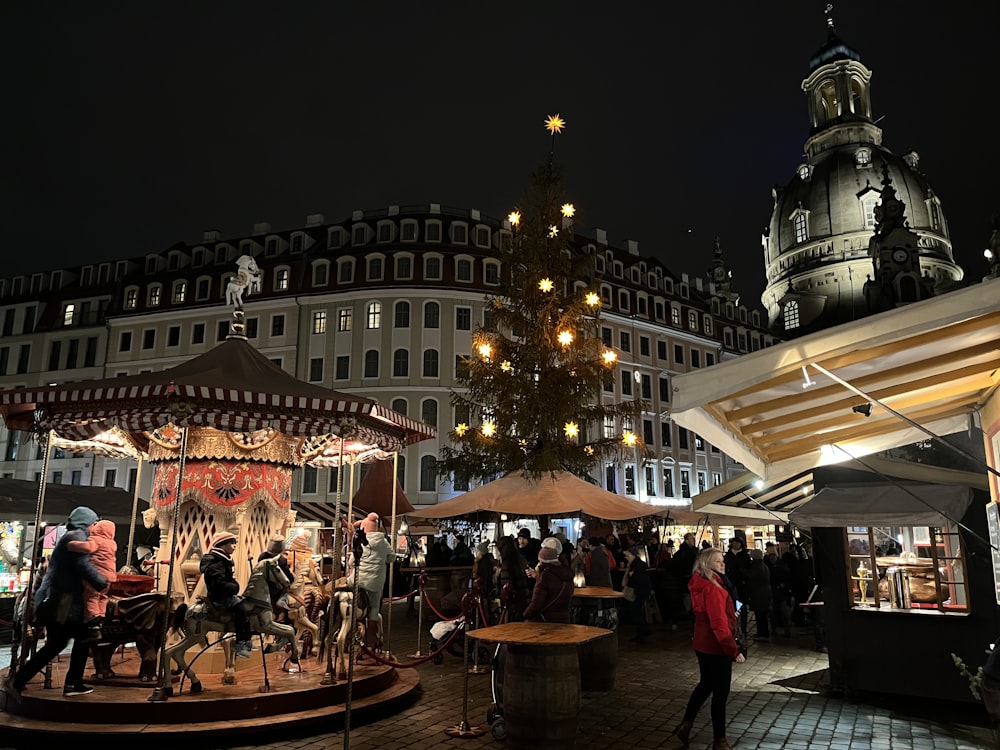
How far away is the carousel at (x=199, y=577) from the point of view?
297 inches

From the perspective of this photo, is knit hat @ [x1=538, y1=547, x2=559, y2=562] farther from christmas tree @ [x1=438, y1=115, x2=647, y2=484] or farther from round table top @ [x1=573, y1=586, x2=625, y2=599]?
christmas tree @ [x1=438, y1=115, x2=647, y2=484]

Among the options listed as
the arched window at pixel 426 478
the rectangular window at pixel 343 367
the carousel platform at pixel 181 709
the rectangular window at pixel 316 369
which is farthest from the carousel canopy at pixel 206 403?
the rectangular window at pixel 316 369

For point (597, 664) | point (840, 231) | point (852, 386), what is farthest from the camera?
point (840, 231)

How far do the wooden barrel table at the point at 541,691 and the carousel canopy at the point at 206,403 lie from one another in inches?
141

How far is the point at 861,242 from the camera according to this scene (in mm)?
60875

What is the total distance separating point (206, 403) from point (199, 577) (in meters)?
2.63

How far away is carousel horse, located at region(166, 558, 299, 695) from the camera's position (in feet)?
25.8

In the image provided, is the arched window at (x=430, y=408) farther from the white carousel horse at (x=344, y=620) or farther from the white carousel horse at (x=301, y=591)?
the white carousel horse at (x=344, y=620)

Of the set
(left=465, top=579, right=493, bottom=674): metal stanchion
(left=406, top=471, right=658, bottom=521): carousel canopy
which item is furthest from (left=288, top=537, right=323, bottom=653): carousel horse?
(left=406, top=471, right=658, bottom=521): carousel canopy

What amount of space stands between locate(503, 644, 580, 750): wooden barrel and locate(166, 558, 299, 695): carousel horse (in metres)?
2.95

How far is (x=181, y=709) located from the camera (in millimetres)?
7422

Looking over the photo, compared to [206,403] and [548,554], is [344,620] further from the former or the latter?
[206,403]

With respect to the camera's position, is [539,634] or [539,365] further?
[539,365]

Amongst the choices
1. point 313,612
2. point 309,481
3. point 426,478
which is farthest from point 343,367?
point 313,612
